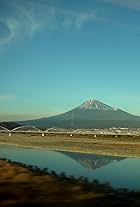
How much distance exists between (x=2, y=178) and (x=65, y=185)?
5856 mm

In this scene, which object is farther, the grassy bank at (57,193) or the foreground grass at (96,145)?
the foreground grass at (96,145)

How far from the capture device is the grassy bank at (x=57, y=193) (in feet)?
79.3

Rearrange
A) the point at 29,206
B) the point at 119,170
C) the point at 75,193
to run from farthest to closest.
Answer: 1. the point at 119,170
2. the point at 75,193
3. the point at 29,206

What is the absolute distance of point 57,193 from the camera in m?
27.0

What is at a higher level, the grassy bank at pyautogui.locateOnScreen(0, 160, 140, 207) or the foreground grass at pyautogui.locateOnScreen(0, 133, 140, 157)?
the foreground grass at pyautogui.locateOnScreen(0, 133, 140, 157)

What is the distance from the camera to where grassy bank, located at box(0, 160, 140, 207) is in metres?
24.2

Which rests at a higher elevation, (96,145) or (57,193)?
(96,145)

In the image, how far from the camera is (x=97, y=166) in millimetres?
49594

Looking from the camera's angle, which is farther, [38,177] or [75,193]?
[38,177]

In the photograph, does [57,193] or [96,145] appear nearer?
[57,193]

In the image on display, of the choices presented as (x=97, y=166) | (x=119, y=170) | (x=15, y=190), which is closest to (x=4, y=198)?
(x=15, y=190)

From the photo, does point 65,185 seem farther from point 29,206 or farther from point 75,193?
point 29,206

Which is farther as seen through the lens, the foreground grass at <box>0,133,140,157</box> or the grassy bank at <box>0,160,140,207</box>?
the foreground grass at <box>0,133,140,157</box>

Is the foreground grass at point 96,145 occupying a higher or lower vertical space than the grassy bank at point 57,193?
higher
